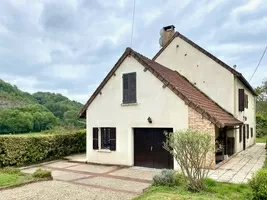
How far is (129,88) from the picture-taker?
16969mm

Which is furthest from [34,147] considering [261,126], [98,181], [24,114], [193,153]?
[261,126]

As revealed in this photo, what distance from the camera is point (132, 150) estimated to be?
16.5m

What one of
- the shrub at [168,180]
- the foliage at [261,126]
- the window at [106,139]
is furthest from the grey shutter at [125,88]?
the foliage at [261,126]

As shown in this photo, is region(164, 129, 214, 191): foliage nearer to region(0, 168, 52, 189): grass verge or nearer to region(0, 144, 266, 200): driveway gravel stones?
region(0, 144, 266, 200): driveway gravel stones

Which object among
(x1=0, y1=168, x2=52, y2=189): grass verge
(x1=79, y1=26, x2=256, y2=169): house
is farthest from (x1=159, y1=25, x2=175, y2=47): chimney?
(x1=0, y1=168, x2=52, y2=189): grass verge

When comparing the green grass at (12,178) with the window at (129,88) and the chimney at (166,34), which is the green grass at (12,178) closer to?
the window at (129,88)

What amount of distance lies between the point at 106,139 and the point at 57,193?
7.66m

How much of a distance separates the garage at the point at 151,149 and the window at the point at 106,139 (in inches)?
67.0

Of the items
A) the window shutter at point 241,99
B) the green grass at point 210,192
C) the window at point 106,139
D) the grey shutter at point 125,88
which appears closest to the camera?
the green grass at point 210,192

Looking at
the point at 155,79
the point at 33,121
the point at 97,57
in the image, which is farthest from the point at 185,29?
the point at 33,121

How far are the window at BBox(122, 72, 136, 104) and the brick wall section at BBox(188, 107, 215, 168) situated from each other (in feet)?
13.4

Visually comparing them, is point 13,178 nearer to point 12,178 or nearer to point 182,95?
point 12,178

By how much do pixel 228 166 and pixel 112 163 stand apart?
24.4 feet

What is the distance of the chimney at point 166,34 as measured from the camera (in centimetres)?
2375
